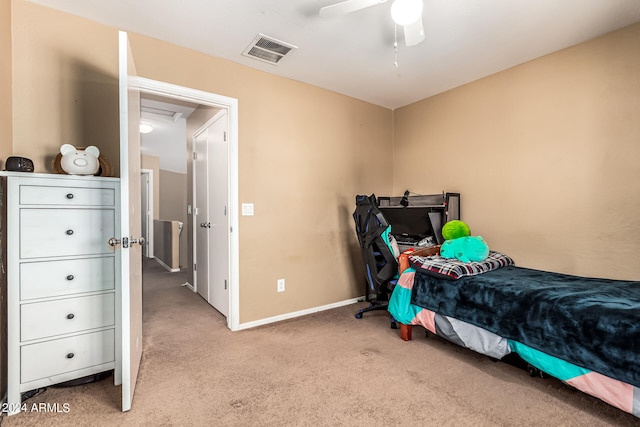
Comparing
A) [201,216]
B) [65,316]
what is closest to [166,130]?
[201,216]

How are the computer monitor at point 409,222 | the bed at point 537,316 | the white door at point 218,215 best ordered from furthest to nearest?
the computer monitor at point 409,222 < the white door at point 218,215 < the bed at point 537,316

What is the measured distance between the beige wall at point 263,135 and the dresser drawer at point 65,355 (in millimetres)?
1057

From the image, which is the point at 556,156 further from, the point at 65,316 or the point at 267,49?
the point at 65,316

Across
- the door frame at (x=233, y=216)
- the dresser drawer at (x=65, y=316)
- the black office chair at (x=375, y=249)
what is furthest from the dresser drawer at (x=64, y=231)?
the black office chair at (x=375, y=249)

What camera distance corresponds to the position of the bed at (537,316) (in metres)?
1.43

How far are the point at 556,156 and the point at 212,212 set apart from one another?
3273 mm

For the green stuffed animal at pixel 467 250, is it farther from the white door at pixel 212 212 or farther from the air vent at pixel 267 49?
the air vent at pixel 267 49

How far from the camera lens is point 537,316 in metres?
1.70

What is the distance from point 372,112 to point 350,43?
1420 mm

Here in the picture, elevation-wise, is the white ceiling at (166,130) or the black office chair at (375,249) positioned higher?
the white ceiling at (166,130)

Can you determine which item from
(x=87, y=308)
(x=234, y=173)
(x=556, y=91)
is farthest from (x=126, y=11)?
(x=556, y=91)

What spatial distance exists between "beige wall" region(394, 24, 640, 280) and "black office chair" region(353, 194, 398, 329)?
1.04 m

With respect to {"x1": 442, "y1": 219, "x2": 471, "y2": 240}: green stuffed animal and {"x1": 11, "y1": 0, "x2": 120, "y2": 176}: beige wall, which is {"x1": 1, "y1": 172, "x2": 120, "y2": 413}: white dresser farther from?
{"x1": 442, "y1": 219, "x2": 471, "y2": 240}: green stuffed animal

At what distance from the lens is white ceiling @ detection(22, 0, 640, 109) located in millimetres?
1946
